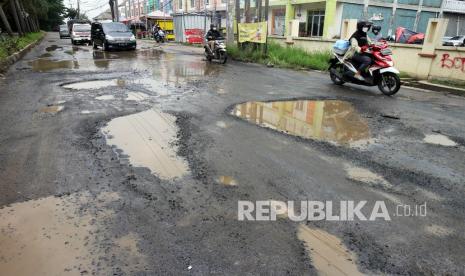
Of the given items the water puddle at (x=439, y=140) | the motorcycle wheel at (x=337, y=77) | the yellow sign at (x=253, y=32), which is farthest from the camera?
the yellow sign at (x=253, y=32)

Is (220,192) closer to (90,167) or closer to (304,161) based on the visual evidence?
(304,161)

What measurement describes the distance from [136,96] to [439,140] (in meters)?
6.18

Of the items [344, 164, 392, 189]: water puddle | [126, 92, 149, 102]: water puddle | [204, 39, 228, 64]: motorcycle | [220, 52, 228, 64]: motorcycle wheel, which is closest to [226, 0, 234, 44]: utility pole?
[204, 39, 228, 64]: motorcycle

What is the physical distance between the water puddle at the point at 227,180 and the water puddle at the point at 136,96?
4.51m

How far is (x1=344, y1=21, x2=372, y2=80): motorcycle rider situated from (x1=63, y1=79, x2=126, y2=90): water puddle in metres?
6.26

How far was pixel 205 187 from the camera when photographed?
3723mm

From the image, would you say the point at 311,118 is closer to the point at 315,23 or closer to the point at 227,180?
the point at 227,180

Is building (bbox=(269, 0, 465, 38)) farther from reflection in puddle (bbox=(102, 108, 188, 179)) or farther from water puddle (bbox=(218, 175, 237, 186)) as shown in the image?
water puddle (bbox=(218, 175, 237, 186))

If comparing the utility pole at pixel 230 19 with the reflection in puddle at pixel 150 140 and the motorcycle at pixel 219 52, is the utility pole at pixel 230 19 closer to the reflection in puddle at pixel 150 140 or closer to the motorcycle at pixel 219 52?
the motorcycle at pixel 219 52

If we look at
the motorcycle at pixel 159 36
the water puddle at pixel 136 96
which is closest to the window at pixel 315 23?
the motorcycle at pixel 159 36

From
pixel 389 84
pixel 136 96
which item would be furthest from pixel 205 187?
pixel 389 84

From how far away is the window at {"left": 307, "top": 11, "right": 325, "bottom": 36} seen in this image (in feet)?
94.7

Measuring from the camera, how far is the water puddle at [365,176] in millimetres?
Answer: 3898

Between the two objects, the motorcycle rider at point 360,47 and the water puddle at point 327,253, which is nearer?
the water puddle at point 327,253
